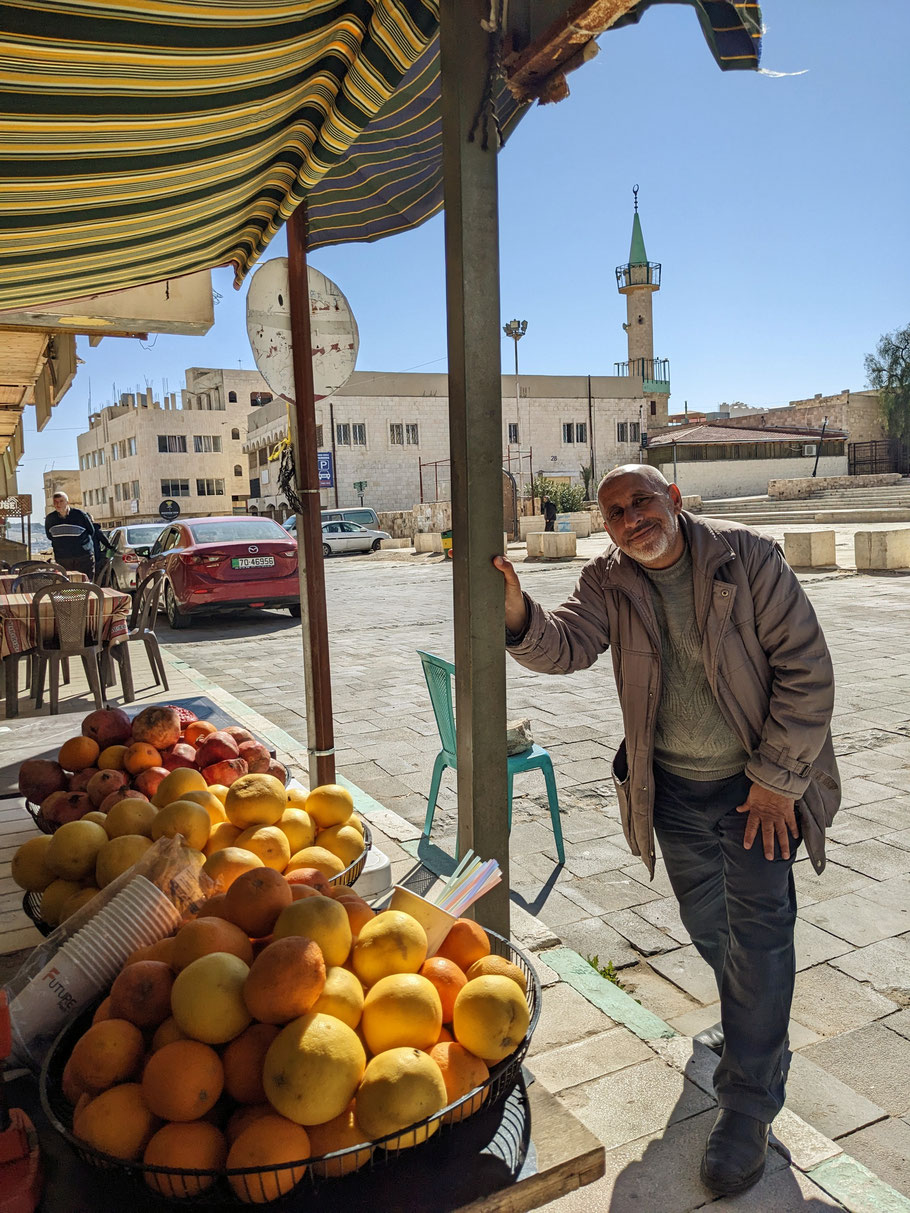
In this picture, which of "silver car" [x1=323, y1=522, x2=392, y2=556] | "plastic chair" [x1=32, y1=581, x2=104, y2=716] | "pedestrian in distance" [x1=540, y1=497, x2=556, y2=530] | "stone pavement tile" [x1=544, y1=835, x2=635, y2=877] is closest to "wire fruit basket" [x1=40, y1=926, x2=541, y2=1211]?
"stone pavement tile" [x1=544, y1=835, x2=635, y2=877]

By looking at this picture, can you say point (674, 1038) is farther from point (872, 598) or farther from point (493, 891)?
point (872, 598)

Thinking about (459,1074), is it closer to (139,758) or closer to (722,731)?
(722,731)

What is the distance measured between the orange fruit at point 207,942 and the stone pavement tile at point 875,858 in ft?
11.1

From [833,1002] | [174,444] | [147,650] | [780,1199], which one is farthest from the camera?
[174,444]

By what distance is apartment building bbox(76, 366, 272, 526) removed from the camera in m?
59.6

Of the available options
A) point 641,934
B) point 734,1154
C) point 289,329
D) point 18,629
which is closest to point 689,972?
point 641,934

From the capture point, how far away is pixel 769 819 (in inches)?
85.4

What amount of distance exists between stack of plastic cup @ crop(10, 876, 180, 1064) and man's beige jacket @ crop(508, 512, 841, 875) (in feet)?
3.91

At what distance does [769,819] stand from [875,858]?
228 centimetres

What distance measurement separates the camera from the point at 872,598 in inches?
492

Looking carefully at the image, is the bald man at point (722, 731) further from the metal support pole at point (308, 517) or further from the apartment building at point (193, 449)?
the apartment building at point (193, 449)

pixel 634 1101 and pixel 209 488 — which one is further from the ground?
pixel 209 488

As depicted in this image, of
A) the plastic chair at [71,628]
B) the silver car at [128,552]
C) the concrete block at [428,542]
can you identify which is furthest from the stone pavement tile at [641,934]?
the concrete block at [428,542]

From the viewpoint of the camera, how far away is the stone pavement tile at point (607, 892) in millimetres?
3660
